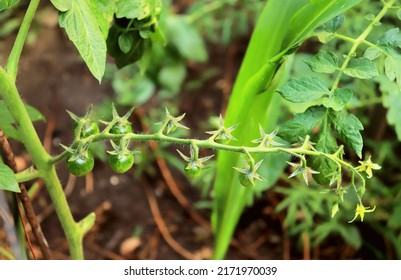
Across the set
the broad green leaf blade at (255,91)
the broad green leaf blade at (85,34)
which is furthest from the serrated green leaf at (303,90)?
the broad green leaf blade at (85,34)

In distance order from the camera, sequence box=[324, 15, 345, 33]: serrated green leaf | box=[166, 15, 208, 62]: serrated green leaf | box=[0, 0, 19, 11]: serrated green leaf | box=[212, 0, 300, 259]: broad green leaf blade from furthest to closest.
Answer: box=[166, 15, 208, 62]: serrated green leaf, box=[212, 0, 300, 259]: broad green leaf blade, box=[324, 15, 345, 33]: serrated green leaf, box=[0, 0, 19, 11]: serrated green leaf

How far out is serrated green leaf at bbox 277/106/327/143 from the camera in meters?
0.75

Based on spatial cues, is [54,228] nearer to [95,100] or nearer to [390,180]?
[95,100]

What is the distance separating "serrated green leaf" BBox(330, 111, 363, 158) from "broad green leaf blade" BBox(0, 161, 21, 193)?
1.22 feet

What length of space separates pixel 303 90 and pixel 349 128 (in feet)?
0.23

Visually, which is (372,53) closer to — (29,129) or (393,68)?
(393,68)

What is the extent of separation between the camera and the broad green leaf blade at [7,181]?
0.70m

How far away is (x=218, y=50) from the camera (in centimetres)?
178

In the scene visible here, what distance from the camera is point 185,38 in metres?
1.61

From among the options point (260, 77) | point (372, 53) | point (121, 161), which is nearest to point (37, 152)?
point (121, 161)

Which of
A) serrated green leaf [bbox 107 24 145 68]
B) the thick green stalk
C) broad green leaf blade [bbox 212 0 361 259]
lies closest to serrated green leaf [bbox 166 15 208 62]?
broad green leaf blade [bbox 212 0 361 259]

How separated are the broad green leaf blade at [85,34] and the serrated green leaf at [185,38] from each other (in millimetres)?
910

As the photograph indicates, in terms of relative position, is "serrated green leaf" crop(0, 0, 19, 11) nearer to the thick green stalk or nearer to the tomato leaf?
the thick green stalk

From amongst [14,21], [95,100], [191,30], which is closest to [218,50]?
[191,30]
